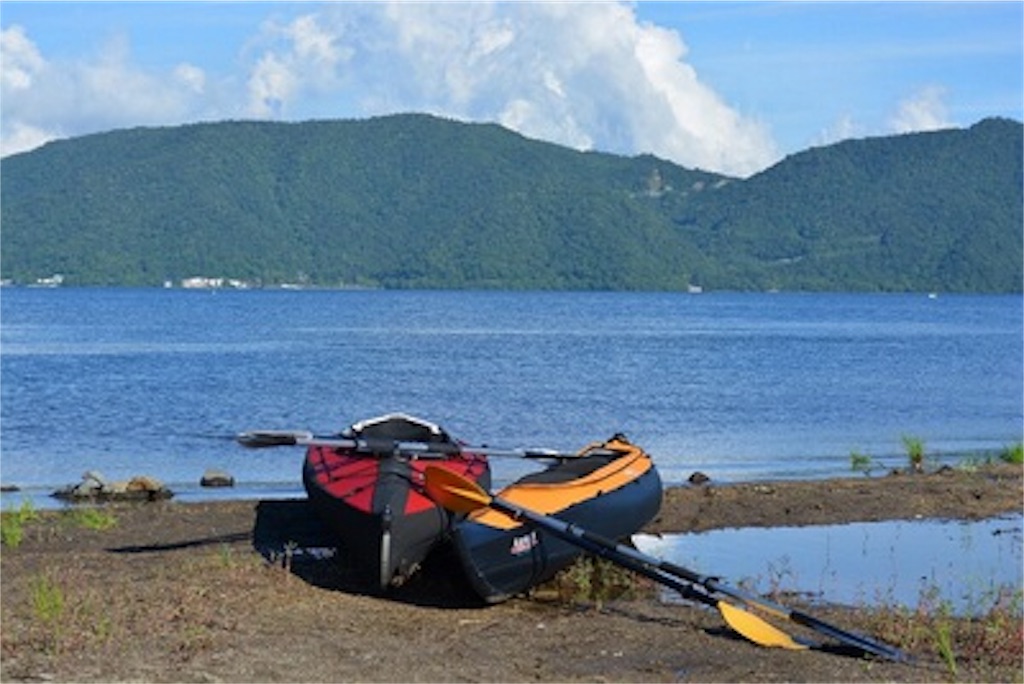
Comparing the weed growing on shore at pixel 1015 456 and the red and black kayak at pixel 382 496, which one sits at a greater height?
the red and black kayak at pixel 382 496

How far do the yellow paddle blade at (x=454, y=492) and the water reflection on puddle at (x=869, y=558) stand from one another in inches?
84.1

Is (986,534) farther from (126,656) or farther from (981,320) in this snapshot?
(981,320)

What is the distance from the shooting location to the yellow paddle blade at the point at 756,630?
443 inches

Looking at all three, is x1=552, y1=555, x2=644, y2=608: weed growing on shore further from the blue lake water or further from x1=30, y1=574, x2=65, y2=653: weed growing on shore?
the blue lake water

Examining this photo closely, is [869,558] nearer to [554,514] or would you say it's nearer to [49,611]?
[554,514]

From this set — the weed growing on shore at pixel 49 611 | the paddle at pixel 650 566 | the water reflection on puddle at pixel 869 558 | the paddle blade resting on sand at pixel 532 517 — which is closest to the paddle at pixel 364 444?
the paddle blade resting on sand at pixel 532 517

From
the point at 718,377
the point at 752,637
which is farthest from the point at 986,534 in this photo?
the point at 718,377

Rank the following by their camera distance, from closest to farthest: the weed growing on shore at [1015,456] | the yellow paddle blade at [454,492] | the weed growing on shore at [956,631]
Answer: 1. the weed growing on shore at [956,631]
2. the yellow paddle blade at [454,492]
3. the weed growing on shore at [1015,456]

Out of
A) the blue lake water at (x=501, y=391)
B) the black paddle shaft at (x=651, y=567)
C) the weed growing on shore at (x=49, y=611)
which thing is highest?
the black paddle shaft at (x=651, y=567)

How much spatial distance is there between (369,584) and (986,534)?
24.2 feet

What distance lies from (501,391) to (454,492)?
98.1 ft

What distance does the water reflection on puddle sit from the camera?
14023 mm

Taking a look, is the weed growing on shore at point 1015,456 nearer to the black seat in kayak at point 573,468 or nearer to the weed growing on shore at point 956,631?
the black seat in kayak at point 573,468

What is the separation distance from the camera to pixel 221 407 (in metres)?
38.8
